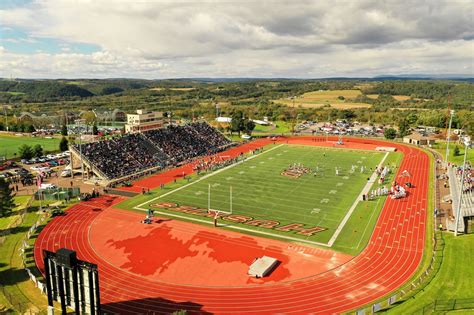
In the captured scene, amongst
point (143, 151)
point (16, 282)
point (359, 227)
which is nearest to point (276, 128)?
point (143, 151)

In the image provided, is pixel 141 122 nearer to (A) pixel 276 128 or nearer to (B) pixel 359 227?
(B) pixel 359 227

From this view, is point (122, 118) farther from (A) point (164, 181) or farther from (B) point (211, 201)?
(B) point (211, 201)

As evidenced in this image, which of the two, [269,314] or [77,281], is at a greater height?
[77,281]

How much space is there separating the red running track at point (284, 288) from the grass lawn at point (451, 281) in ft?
7.06

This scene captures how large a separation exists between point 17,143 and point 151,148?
5077 centimetres

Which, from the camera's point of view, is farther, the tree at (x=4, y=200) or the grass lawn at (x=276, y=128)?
the grass lawn at (x=276, y=128)

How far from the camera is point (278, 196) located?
53312 mm

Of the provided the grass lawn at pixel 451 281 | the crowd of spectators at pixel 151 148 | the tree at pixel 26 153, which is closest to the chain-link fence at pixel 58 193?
the crowd of spectators at pixel 151 148

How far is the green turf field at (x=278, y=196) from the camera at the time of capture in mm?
42312

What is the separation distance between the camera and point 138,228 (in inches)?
1639

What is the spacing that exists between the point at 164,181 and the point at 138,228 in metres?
21.7

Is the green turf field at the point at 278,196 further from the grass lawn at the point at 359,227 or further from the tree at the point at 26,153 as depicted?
the tree at the point at 26,153

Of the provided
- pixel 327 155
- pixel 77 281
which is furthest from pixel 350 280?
pixel 327 155

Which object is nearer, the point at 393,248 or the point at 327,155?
the point at 393,248
